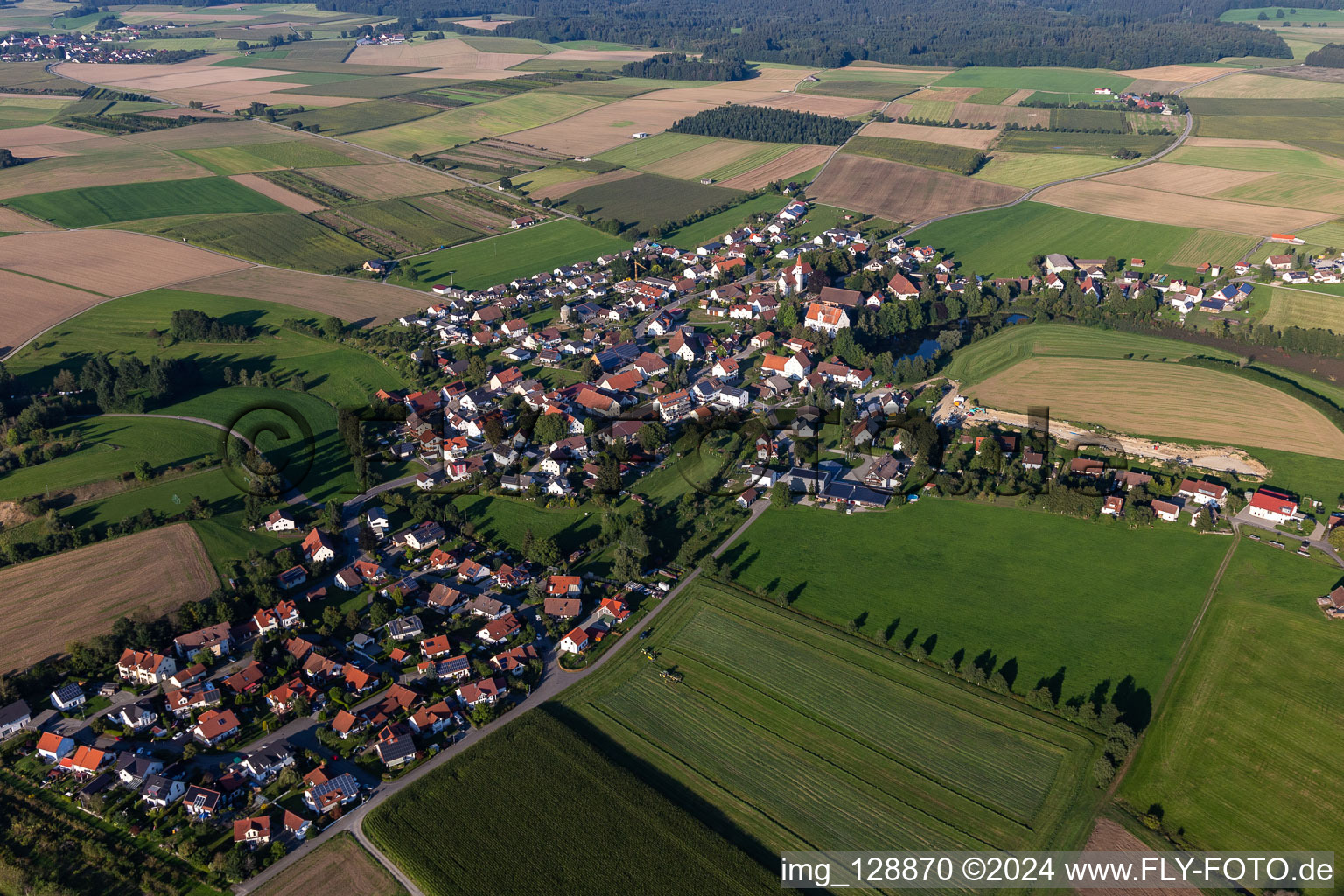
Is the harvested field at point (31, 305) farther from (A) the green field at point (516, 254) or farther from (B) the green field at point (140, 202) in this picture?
(A) the green field at point (516, 254)

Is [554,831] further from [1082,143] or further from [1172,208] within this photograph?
[1082,143]

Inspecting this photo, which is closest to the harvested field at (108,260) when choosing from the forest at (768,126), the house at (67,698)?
the house at (67,698)

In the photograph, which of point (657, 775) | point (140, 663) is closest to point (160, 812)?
point (140, 663)

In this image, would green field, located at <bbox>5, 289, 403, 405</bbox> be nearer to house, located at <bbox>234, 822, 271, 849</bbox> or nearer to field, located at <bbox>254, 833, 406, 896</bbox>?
house, located at <bbox>234, 822, 271, 849</bbox>

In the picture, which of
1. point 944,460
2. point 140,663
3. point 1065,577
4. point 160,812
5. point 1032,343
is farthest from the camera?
point 1032,343

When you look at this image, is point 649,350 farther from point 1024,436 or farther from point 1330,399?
point 1330,399

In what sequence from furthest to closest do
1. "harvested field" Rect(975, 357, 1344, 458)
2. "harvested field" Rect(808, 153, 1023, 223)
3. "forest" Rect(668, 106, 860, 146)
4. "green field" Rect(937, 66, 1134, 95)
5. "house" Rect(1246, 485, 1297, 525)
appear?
1. "green field" Rect(937, 66, 1134, 95)
2. "forest" Rect(668, 106, 860, 146)
3. "harvested field" Rect(808, 153, 1023, 223)
4. "harvested field" Rect(975, 357, 1344, 458)
5. "house" Rect(1246, 485, 1297, 525)

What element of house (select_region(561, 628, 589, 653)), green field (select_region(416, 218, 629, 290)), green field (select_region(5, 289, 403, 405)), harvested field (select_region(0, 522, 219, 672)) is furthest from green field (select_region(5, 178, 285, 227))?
house (select_region(561, 628, 589, 653))
